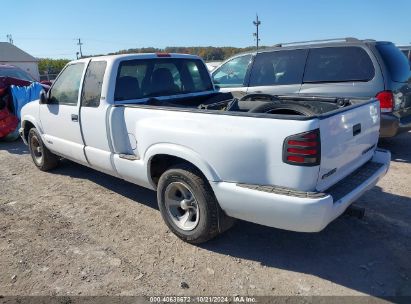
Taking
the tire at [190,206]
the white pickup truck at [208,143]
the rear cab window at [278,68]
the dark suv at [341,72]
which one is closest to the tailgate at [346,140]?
the white pickup truck at [208,143]

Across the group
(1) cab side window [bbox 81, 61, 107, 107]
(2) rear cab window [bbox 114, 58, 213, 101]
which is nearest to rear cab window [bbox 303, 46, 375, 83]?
(2) rear cab window [bbox 114, 58, 213, 101]

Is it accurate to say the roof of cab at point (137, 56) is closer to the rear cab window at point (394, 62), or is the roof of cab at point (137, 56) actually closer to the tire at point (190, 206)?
the tire at point (190, 206)

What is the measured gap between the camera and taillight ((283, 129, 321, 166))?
2.62 m

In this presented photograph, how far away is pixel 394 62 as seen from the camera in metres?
5.86

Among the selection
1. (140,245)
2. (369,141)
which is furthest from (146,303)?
(369,141)

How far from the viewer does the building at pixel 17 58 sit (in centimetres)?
5697

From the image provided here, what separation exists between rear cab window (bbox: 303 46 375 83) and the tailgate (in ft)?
8.09

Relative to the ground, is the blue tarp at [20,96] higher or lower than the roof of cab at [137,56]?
lower

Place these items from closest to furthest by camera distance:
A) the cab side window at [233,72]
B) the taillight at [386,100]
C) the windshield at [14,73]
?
the taillight at [386,100]
the cab side window at [233,72]
the windshield at [14,73]

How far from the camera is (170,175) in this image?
139 inches

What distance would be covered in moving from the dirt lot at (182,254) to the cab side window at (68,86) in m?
1.37

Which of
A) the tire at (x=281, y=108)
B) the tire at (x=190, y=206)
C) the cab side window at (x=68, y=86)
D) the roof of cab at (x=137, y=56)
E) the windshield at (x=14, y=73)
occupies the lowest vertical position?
the tire at (x=190, y=206)

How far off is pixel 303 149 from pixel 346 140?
2.03ft

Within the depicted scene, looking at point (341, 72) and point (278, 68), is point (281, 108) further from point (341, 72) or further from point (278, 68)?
point (278, 68)
